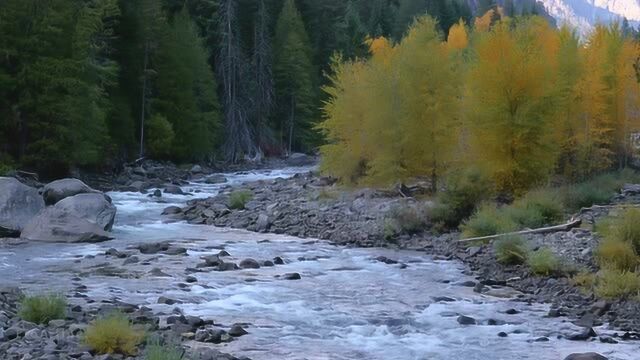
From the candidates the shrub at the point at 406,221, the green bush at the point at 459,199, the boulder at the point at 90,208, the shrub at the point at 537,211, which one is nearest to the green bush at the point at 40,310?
the boulder at the point at 90,208

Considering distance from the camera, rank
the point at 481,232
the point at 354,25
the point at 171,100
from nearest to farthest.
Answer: the point at 481,232
the point at 171,100
the point at 354,25

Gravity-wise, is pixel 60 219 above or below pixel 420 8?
below

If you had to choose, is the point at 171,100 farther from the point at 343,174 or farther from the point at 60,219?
the point at 60,219

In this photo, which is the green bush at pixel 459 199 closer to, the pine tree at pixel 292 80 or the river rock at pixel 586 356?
the river rock at pixel 586 356

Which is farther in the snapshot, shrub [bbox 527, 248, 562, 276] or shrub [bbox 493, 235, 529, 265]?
shrub [bbox 493, 235, 529, 265]

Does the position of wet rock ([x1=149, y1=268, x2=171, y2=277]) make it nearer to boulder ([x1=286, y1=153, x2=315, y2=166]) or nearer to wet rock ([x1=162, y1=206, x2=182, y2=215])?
wet rock ([x1=162, y1=206, x2=182, y2=215])

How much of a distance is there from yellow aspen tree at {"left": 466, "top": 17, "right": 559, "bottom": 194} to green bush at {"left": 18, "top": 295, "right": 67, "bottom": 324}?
56.7ft

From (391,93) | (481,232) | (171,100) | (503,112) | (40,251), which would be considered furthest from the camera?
(171,100)

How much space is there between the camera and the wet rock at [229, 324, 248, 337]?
12.0 m

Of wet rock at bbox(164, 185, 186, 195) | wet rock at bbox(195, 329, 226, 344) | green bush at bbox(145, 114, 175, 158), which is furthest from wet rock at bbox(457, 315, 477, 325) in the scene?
green bush at bbox(145, 114, 175, 158)

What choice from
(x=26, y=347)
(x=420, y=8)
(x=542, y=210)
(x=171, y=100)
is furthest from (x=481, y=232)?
(x=420, y=8)

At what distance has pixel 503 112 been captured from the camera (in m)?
26.0

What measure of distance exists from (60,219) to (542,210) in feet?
47.4

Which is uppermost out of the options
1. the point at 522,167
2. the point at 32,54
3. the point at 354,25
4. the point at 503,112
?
the point at 354,25
